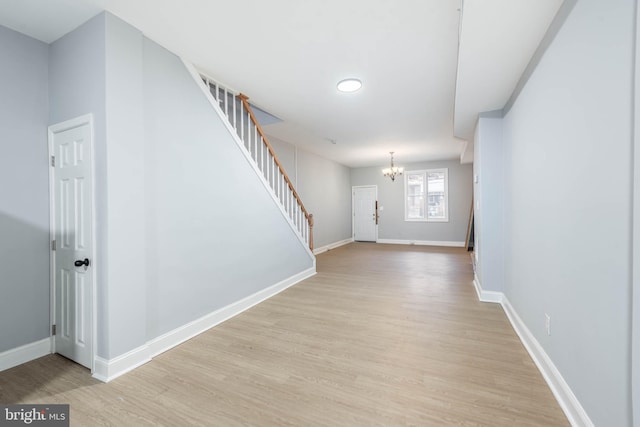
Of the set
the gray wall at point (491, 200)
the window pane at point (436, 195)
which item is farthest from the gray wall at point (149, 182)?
the window pane at point (436, 195)

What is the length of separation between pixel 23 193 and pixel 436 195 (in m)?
9.27

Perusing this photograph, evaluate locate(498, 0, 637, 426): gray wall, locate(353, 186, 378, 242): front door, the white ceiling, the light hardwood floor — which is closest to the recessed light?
the white ceiling

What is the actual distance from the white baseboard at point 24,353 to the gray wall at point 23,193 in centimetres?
4

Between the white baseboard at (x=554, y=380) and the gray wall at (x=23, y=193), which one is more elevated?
the gray wall at (x=23, y=193)

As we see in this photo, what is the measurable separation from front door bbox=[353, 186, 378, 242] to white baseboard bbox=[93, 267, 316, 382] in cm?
649

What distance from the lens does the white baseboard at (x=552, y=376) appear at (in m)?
1.51

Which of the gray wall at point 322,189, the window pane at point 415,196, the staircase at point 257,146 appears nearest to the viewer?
the staircase at point 257,146

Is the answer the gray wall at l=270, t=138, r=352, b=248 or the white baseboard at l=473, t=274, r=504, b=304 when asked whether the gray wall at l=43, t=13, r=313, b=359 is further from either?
the white baseboard at l=473, t=274, r=504, b=304

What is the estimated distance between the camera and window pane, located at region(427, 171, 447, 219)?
28.8ft

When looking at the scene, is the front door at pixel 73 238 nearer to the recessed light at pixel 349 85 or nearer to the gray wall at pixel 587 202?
the recessed light at pixel 349 85

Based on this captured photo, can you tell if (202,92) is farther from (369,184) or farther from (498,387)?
(369,184)

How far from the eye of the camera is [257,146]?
4574mm

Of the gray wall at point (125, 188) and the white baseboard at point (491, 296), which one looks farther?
the white baseboard at point (491, 296)
